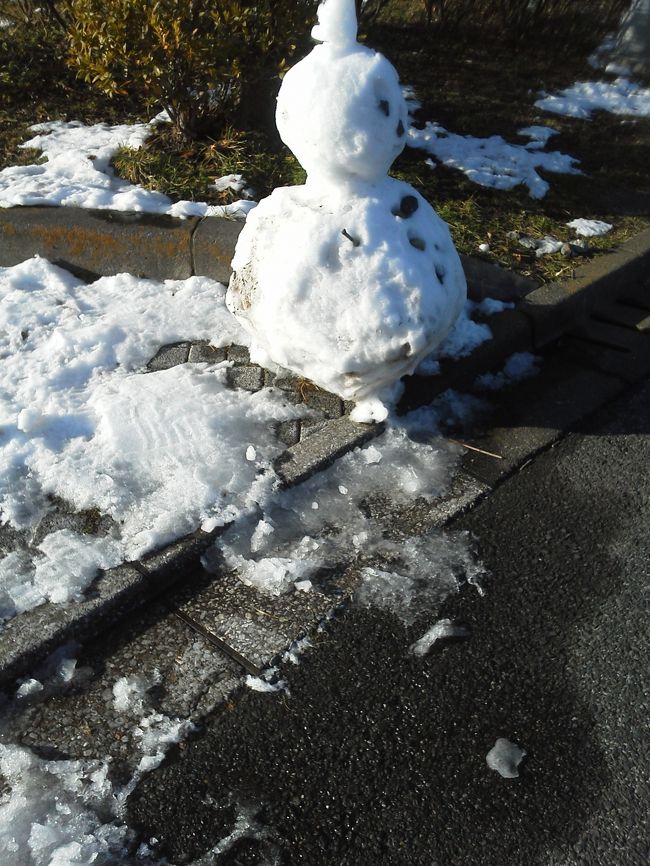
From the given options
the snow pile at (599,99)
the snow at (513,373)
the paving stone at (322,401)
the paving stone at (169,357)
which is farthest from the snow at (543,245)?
the snow pile at (599,99)

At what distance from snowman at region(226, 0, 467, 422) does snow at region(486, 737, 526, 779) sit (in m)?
1.48

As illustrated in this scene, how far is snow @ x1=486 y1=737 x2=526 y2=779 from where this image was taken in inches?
85.3

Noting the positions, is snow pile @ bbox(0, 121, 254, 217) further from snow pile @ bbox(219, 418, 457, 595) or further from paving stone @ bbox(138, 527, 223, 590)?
paving stone @ bbox(138, 527, 223, 590)

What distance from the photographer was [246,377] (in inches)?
144

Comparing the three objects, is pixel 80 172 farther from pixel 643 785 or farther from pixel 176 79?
pixel 643 785

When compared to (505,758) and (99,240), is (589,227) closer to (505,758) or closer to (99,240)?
(99,240)

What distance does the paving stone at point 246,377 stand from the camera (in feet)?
11.8

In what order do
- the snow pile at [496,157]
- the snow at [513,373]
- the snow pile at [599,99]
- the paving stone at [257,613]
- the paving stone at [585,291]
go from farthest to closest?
the snow pile at [599,99]
the snow pile at [496,157]
the paving stone at [585,291]
the snow at [513,373]
the paving stone at [257,613]

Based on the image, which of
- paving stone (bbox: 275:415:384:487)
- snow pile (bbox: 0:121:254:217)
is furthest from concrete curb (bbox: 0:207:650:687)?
snow pile (bbox: 0:121:254:217)

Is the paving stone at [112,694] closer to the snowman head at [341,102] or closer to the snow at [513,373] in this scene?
the snowman head at [341,102]

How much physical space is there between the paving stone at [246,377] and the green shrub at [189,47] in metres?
2.14

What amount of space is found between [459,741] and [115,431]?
181 cm

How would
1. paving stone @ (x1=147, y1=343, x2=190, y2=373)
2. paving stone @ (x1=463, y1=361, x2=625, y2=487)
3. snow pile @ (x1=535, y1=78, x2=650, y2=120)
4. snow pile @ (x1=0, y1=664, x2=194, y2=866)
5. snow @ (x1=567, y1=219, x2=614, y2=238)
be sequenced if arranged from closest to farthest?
1. snow pile @ (x1=0, y1=664, x2=194, y2=866)
2. paving stone @ (x1=463, y1=361, x2=625, y2=487)
3. paving stone @ (x1=147, y1=343, x2=190, y2=373)
4. snow @ (x1=567, y1=219, x2=614, y2=238)
5. snow pile @ (x1=535, y1=78, x2=650, y2=120)

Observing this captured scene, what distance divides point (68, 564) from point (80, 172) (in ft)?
10.6
